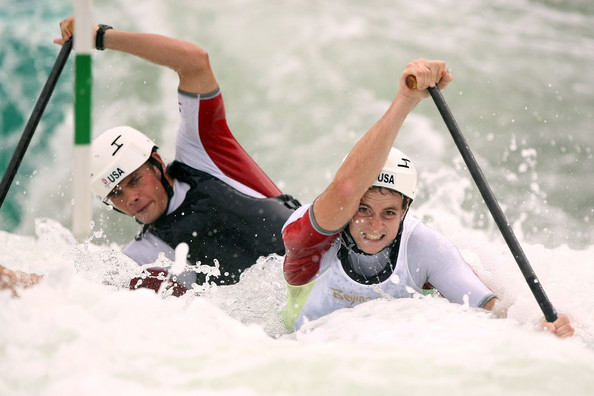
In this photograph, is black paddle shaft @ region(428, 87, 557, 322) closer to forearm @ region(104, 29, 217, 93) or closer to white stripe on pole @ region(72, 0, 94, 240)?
white stripe on pole @ region(72, 0, 94, 240)

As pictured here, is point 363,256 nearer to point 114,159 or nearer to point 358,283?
point 358,283

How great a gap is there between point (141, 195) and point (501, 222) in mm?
1529

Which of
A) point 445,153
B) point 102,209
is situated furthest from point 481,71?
point 102,209

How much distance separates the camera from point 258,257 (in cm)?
343

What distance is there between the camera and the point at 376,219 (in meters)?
2.75

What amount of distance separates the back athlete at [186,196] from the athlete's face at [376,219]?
0.73m

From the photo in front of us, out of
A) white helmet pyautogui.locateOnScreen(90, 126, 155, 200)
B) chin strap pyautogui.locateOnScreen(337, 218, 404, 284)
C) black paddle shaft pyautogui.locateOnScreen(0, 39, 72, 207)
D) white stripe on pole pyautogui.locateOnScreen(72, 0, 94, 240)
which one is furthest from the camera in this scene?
white helmet pyautogui.locateOnScreen(90, 126, 155, 200)

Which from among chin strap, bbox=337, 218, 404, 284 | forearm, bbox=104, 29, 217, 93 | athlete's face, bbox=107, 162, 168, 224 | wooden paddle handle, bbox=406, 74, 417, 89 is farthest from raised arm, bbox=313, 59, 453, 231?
forearm, bbox=104, 29, 217, 93

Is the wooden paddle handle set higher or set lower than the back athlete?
higher

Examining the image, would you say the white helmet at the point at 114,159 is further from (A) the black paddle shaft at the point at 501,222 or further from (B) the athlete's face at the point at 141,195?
(A) the black paddle shaft at the point at 501,222

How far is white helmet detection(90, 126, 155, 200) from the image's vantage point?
3.33 metres

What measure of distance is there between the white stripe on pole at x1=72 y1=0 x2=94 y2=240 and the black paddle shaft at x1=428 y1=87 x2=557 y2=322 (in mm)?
1116

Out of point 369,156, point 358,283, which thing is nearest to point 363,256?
point 358,283

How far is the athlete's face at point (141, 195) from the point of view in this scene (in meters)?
3.37
